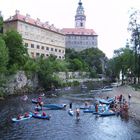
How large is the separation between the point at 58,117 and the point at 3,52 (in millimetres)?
20325

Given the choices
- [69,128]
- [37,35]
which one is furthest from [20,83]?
[37,35]

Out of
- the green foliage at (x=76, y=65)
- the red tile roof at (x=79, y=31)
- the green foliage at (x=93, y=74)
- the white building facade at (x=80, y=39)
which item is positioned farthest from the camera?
the red tile roof at (x=79, y=31)

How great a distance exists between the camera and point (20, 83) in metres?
67.0

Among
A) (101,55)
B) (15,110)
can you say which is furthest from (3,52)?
(101,55)

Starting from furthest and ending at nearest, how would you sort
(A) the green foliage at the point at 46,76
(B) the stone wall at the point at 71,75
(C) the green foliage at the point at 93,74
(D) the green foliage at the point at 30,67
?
(C) the green foliage at the point at 93,74, (B) the stone wall at the point at 71,75, (A) the green foliage at the point at 46,76, (D) the green foliage at the point at 30,67

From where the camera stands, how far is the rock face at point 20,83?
62.4 metres

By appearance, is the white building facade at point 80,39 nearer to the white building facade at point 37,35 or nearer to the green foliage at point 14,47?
A: the white building facade at point 37,35

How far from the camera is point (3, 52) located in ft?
179

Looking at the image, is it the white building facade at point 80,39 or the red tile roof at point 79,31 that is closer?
the white building facade at point 80,39

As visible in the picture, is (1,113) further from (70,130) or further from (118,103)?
(118,103)

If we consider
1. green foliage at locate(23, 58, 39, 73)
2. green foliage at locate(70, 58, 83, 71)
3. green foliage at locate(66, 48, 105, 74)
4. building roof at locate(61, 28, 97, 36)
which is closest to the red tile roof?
building roof at locate(61, 28, 97, 36)

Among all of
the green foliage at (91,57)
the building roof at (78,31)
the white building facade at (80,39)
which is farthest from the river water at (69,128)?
the building roof at (78,31)

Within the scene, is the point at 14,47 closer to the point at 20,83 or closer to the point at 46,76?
the point at 20,83

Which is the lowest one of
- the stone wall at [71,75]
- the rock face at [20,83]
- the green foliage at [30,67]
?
the rock face at [20,83]
